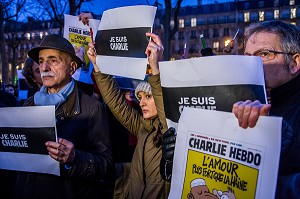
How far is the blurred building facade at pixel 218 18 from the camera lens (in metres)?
76.4

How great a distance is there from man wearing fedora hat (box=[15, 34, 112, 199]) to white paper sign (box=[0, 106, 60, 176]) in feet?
0.43

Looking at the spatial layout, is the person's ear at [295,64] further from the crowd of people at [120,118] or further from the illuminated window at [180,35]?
the illuminated window at [180,35]

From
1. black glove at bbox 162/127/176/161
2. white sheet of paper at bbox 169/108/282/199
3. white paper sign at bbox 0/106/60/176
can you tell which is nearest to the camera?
white sheet of paper at bbox 169/108/282/199

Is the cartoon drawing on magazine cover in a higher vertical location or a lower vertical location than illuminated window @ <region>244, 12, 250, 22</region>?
lower

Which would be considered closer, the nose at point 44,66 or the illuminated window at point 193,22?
the nose at point 44,66

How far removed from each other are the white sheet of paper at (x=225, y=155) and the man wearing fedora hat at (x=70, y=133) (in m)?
1.00

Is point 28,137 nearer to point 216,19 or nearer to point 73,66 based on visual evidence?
point 73,66

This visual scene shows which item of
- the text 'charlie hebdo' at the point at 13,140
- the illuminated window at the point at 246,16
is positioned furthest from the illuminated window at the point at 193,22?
the text 'charlie hebdo' at the point at 13,140

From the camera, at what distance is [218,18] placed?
3231 inches

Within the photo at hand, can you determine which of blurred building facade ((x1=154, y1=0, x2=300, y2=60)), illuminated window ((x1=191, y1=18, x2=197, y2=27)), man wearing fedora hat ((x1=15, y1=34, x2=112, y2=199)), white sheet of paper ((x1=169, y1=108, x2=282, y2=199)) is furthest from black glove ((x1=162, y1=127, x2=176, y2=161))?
illuminated window ((x1=191, y1=18, x2=197, y2=27))

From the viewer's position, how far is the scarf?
108 inches

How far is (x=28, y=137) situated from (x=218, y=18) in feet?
275

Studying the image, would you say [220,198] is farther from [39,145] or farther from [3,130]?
[3,130]

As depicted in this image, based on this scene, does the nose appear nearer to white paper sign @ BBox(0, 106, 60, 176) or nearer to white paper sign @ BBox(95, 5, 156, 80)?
white paper sign @ BBox(95, 5, 156, 80)
